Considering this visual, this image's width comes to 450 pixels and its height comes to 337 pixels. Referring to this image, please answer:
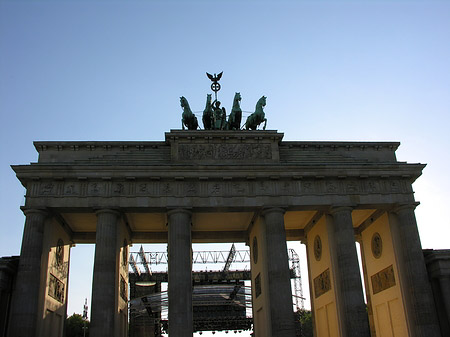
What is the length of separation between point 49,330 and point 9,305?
3282 mm

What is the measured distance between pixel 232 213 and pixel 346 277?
351 inches

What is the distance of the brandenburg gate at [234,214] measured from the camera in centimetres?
2800

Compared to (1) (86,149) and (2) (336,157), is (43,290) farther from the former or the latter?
(2) (336,157)

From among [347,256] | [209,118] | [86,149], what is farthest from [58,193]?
[347,256]

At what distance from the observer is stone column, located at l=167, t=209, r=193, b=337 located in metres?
27.1

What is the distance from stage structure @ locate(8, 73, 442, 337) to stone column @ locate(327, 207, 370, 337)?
0.07 m

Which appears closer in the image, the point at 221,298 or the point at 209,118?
the point at 209,118

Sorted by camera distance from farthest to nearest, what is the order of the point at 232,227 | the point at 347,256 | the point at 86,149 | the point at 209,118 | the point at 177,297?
1. the point at 232,227
2. the point at 209,118
3. the point at 86,149
4. the point at 347,256
5. the point at 177,297

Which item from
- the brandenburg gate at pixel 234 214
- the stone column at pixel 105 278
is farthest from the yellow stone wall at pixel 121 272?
the stone column at pixel 105 278

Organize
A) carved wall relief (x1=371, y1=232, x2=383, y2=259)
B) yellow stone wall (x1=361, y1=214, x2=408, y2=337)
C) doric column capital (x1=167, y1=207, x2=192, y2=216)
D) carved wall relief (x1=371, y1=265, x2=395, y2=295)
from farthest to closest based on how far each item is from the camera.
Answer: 1. carved wall relief (x1=371, y1=232, x2=383, y2=259)
2. carved wall relief (x1=371, y1=265, x2=395, y2=295)
3. yellow stone wall (x1=361, y1=214, x2=408, y2=337)
4. doric column capital (x1=167, y1=207, x2=192, y2=216)

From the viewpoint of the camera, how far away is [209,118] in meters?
34.2

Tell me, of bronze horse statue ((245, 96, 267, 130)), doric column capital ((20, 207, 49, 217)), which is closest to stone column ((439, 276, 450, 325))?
bronze horse statue ((245, 96, 267, 130))

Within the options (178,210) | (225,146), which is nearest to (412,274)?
(225,146)

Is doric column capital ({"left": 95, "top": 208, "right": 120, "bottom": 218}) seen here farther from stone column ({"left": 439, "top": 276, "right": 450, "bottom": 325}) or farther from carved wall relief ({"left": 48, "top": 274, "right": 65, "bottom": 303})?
stone column ({"left": 439, "top": 276, "right": 450, "bottom": 325})
